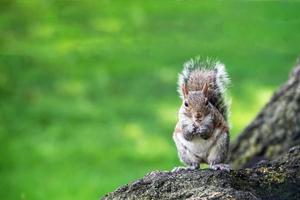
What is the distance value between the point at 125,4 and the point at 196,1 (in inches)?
39.1

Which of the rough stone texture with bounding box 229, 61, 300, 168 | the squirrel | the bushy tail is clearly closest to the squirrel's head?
the squirrel

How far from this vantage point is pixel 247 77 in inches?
350

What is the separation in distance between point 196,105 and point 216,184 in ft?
2.37

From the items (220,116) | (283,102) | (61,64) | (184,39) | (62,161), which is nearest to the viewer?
(220,116)

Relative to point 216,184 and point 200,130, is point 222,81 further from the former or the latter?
point 216,184

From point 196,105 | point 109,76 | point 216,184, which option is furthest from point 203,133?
point 109,76

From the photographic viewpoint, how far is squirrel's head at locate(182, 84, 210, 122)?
135 inches

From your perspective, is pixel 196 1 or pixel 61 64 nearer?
pixel 61 64

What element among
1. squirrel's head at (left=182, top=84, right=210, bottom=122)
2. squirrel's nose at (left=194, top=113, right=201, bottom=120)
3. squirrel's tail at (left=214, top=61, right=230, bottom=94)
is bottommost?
squirrel's nose at (left=194, top=113, right=201, bottom=120)

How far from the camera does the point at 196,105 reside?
3443 millimetres

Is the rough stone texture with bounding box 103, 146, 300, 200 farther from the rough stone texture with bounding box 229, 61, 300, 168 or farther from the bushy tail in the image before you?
the rough stone texture with bounding box 229, 61, 300, 168

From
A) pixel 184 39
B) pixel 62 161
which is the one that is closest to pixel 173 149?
pixel 62 161

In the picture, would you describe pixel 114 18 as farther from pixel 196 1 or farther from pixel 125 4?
pixel 196 1

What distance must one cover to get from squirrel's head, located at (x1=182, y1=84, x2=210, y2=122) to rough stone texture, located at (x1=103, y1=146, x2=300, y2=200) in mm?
492
